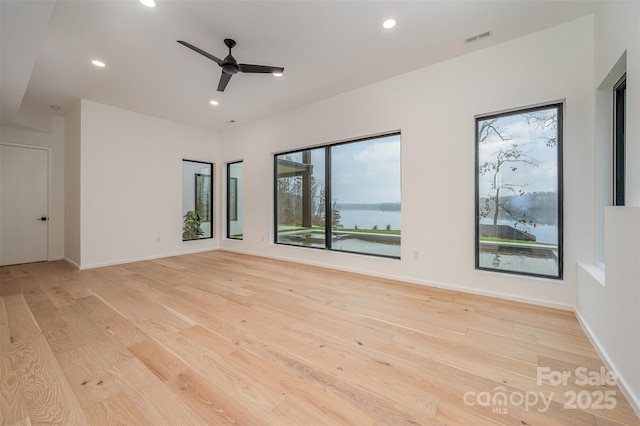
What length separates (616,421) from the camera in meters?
1.30

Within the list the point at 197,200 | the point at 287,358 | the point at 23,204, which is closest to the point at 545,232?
the point at 287,358

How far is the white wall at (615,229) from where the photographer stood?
149cm

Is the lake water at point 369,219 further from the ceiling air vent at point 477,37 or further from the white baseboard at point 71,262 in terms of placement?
the white baseboard at point 71,262

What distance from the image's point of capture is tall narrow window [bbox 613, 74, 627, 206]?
2.21 m

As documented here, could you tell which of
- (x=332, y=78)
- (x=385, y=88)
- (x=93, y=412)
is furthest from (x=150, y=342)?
(x=385, y=88)

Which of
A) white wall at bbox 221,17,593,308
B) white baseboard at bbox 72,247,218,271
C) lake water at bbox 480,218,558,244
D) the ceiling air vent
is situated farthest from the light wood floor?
the ceiling air vent

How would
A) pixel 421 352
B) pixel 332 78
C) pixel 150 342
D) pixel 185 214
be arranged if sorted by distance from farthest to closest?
pixel 185 214 → pixel 332 78 → pixel 150 342 → pixel 421 352

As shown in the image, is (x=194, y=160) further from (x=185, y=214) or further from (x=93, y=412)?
(x=93, y=412)

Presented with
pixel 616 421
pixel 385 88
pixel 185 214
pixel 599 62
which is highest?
pixel 385 88

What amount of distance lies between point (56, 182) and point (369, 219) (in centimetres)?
638

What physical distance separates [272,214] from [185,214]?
7.34ft

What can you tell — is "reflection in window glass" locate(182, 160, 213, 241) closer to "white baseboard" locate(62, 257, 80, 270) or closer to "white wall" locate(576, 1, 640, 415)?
"white baseboard" locate(62, 257, 80, 270)

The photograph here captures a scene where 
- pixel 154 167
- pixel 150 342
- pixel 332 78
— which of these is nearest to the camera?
pixel 150 342

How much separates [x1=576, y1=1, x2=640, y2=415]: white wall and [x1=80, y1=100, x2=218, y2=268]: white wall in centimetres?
655
